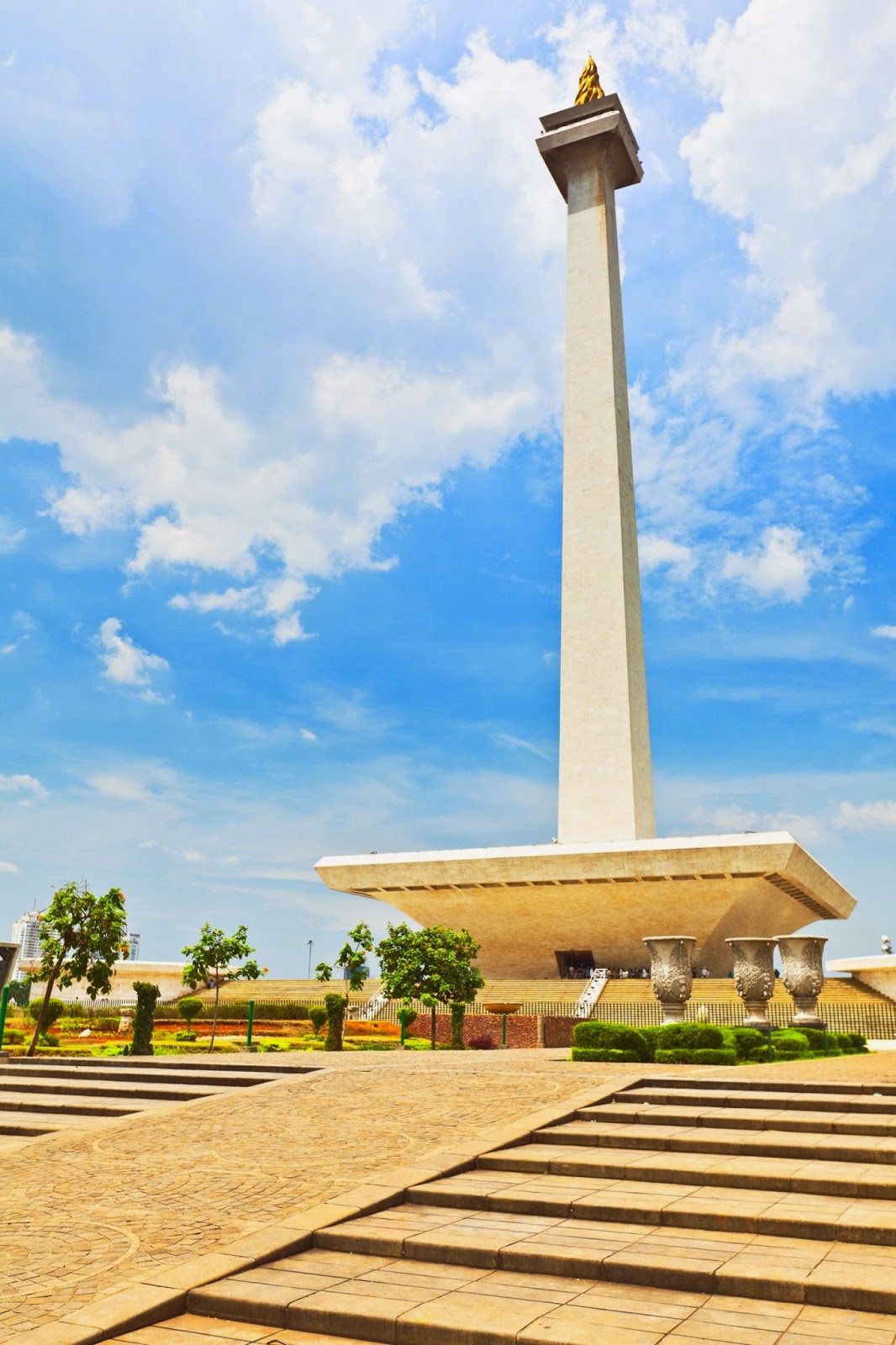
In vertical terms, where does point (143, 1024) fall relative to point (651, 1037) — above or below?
above

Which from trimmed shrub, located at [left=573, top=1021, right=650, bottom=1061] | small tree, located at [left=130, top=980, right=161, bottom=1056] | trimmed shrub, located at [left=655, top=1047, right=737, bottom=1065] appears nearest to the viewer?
trimmed shrub, located at [left=655, top=1047, right=737, bottom=1065]

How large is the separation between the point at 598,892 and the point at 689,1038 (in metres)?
22.6

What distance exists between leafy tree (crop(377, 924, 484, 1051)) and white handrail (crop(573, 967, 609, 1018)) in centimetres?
626

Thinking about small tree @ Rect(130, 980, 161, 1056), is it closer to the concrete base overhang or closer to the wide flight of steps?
the wide flight of steps

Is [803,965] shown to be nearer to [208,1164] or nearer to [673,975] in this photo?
[673,975]

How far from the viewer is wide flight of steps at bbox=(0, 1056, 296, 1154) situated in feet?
39.4

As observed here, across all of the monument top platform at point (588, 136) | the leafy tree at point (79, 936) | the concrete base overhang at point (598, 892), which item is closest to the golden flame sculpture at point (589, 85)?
the monument top platform at point (588, 136)

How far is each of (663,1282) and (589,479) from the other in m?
38.9

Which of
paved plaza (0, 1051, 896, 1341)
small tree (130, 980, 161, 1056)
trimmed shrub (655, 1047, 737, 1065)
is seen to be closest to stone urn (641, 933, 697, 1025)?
trimmed shrub (655, 1047, 737, 1065)

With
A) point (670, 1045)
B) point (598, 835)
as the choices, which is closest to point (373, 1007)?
point (598, 835)

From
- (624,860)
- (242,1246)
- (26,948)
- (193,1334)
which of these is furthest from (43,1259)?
(26,948)

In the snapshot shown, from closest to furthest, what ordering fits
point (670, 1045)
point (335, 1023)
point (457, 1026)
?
point (670, 1045) < point (335, 1023) < point (457, 1026)

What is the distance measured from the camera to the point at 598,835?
130 feet

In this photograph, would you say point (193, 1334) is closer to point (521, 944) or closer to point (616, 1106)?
point (616, 1106)
